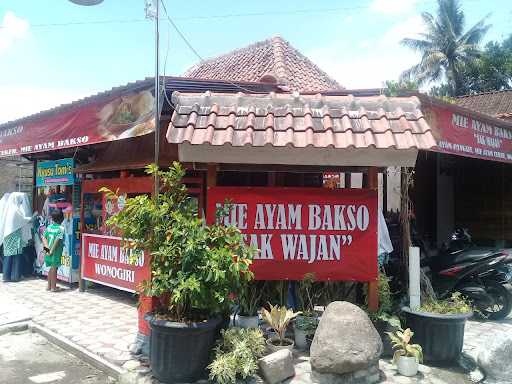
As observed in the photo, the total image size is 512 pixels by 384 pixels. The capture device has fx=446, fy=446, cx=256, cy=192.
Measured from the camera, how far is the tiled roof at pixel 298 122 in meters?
4.47

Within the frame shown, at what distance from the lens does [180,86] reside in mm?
5676

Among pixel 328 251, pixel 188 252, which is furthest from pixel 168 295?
pixel 328 251

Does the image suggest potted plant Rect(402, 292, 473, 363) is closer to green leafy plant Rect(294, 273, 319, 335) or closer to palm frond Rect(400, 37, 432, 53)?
green leafy plant Rect(294, 273, 319, 335)

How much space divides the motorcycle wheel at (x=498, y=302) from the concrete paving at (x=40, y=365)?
5.08m

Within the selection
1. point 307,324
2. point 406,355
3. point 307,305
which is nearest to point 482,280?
point 406,355

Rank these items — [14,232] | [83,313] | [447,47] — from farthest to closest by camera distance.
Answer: [447,47]
[14,232]
[83,313]

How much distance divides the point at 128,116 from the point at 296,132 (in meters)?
2.65

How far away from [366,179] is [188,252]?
91.1 inches

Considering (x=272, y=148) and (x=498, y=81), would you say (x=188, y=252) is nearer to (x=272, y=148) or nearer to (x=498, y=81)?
(x=272, y=148)

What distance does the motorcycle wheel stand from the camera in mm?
6227

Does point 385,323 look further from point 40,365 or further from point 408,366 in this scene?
point 40,365

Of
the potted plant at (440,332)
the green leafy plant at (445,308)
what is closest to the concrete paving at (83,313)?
the potted plant at (440,332)

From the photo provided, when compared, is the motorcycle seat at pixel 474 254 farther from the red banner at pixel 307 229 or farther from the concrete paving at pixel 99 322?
the red banner at pixel 307 229

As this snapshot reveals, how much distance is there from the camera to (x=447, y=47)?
30203 mm
